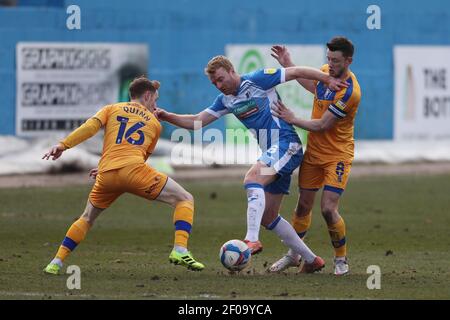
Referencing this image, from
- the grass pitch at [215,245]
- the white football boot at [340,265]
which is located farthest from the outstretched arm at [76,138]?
the white football boot at [340,265]

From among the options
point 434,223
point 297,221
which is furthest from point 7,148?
point 297,221

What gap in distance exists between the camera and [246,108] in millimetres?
10266

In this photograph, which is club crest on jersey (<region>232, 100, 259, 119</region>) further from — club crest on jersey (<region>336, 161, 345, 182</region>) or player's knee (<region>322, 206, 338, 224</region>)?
player's knee (<region>322, 206, 338, 224</region>)

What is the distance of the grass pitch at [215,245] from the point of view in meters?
9.12

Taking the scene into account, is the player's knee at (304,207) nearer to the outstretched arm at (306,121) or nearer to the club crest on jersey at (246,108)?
the outstretched arm at (306,121)

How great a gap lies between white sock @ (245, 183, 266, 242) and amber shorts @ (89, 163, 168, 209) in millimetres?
841

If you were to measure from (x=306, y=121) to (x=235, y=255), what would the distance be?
155 cm

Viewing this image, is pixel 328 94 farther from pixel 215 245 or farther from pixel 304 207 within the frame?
pixel 215 245

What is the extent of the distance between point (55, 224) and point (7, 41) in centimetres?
706

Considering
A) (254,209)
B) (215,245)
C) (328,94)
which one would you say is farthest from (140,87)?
(215,245)

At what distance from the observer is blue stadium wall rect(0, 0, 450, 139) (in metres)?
20.8

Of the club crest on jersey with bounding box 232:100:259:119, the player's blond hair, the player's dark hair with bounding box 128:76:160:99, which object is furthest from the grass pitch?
the player's blond hair

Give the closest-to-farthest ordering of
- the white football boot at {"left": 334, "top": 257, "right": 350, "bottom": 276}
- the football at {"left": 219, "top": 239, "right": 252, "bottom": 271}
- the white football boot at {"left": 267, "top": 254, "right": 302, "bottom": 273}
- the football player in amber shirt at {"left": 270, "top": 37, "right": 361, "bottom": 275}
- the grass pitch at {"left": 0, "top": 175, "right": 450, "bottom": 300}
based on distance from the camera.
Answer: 1. the grass pitch at {"left": 0, "top": 175, "right": 450, "bottom": 300}
2. the football at {"left": 219, "top": 239, "right": 252, "bottom": 271}
3. the football player in amber shirt at {"left": 270, "top": 37, "right": 361, "bottom": 275}
4. the white football boot at {"left": 334, "top": 257, "right": 350, "bottom": 276}
5. the white football boot at {"left": 267, "top": 254, "right": 302, "bottom": 273}
